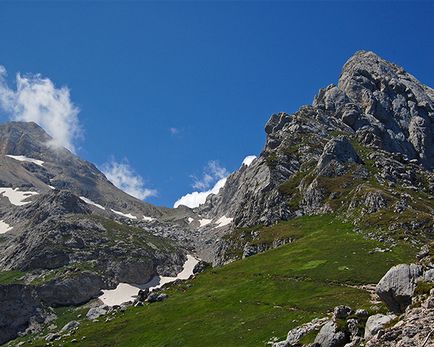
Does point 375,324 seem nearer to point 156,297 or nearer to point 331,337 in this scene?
point 331,337

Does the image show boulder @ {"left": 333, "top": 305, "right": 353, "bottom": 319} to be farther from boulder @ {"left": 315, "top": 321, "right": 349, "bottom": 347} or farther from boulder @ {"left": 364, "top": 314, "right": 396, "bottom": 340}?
boulder @ {"left": 364, "top": 314, "right": 396, "bottom": 340}

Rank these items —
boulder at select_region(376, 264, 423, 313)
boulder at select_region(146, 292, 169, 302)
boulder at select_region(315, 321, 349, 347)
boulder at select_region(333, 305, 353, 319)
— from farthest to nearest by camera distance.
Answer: boulder at select_region(146, 292, 169, 302), boulder at select_region(333, 305, 353, 319), boulder at select_region(315, 321, 349, 347), boulder at select_region(376, 264, 423, 313)

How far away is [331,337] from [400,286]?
7.43 metres

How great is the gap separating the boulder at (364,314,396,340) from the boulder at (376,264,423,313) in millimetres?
2485

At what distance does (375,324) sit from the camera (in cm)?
3794

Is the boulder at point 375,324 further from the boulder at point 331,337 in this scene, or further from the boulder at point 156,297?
the boulder at point 156,297

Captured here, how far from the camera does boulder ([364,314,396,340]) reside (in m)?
36.6

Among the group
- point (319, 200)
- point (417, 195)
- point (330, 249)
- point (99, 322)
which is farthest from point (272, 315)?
point (417, 195)

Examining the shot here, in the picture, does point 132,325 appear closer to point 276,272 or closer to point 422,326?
point 276,272

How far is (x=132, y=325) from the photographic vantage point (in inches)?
4523

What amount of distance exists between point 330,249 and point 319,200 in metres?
54.9

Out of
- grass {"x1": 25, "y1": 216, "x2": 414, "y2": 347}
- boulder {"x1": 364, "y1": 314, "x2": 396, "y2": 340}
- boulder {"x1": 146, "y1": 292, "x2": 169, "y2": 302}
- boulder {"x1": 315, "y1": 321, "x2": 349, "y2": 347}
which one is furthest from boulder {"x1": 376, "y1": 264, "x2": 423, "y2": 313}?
boulder {"x1": 146, "y1": 292, "x2": 169, "y2": 302}

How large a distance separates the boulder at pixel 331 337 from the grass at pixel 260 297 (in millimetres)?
25501

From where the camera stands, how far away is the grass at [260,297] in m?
83.1
